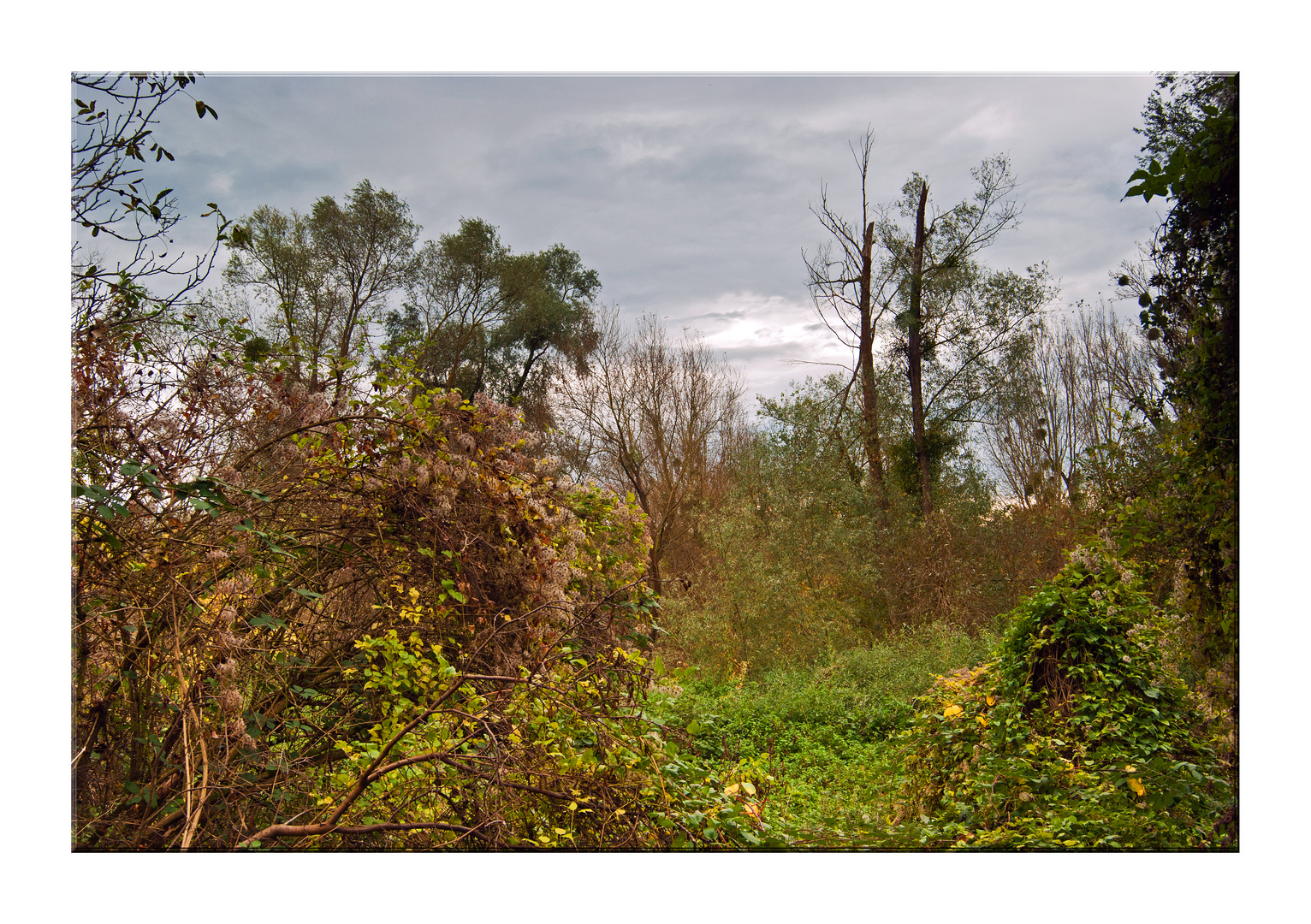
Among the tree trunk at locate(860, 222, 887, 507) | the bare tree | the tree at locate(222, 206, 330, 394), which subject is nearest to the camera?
the tree at locate(222, 206, 330, 394)

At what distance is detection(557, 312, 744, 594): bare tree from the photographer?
20.8ft

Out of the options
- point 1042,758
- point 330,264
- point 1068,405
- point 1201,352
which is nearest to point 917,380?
point 1068,405

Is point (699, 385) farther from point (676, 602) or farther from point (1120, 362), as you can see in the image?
point (1120, 362)

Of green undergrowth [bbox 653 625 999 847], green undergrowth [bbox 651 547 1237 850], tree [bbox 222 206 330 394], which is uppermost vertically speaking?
tree [bbox 222 206 330 394]

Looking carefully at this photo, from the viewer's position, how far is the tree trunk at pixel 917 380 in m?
6.91

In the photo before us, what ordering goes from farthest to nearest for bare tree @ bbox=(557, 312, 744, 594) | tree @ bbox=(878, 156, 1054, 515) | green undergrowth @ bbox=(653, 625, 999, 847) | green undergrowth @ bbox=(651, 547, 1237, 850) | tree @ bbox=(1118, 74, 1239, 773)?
bare tree @ bbox=(557, 312, 744, 594), tree @ bbox=(878, 156, 1054, 515), green undergrowth @ bbox=(653, 625, 999, 847), tree @ bbox=(1118, 74, 1239, 773), green undergrowth @ bbox=(651, 547, 1237, 850)

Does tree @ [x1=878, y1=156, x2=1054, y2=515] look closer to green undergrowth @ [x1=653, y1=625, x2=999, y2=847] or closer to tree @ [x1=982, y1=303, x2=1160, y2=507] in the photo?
tree @ [x1=982, y1=303, x2=1160, y2=507]

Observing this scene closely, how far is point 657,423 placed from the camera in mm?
7789

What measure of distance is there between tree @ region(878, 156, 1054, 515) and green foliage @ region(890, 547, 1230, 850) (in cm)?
242

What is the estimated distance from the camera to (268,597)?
2598mm

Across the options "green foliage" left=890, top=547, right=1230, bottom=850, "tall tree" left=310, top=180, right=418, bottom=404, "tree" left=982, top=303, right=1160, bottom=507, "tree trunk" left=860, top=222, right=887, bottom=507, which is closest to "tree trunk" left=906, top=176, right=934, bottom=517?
"tree trunk" left=860, top=222, right=887, bottom=507
